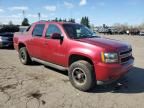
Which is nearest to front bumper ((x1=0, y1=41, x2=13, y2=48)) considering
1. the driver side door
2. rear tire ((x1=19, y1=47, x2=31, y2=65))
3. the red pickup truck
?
rear tire ((x1=19, y1=47, x2=31, y2=65))

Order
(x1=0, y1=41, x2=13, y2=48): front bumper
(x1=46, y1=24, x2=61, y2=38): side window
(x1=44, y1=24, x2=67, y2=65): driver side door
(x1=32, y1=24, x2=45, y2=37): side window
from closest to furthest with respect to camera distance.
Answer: (x1=44, y1=24, x2=67, y2=65): driver side door
(x1=46, y1=24, x2=61, y2=38): side window
(x1=32, y1=24, x2=45, y2=37): side window
(x1=0, y1=41, x2=13, y2=48): front bumper

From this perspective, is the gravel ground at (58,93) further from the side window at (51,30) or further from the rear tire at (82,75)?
the side window at (51,30)

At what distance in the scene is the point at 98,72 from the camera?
5.00 meters

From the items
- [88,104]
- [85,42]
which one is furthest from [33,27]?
[88,104]

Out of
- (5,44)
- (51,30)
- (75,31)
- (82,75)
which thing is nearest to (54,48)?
(51,30)

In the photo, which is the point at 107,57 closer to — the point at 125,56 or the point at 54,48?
the point at 125,56

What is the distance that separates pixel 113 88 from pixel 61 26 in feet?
8.19

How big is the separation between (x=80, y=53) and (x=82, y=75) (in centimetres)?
63

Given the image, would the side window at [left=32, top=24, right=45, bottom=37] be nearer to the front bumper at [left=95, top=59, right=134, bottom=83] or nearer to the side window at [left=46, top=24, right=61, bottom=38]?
the side window at [left=46, top=24, right=61, bottom=38]

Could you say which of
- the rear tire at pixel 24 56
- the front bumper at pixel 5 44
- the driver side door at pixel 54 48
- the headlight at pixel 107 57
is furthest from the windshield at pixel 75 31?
the front bumper at pixel 5 44

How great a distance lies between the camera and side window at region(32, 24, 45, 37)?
7.15 metres

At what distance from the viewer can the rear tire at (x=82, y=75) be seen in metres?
5.17

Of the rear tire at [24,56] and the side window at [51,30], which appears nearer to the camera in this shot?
the side window at [51,30]

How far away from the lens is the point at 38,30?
7.39m
